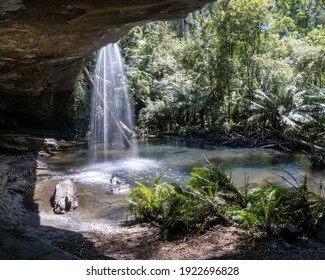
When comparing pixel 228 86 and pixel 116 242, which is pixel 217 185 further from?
pixel 228 86

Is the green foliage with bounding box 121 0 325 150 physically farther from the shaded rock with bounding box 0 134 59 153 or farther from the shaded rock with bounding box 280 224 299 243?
the shaded rock with bounding box 280 224 299 243

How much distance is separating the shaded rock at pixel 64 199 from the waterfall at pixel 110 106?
24.9 ft

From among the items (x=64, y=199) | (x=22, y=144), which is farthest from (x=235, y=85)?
(x=64, y=199)

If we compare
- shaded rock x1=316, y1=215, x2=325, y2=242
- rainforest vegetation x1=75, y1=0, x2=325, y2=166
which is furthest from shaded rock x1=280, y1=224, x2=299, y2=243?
rainforest vegetation x1=75, y1=0, x2=325, y2=166

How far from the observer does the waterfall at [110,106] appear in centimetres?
1673

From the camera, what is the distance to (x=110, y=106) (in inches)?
745

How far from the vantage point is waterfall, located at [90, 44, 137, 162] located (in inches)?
659

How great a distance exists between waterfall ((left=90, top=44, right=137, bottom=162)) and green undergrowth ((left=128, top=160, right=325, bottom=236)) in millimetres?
→ 9325

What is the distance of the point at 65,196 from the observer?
698 cm

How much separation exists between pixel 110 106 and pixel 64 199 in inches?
493

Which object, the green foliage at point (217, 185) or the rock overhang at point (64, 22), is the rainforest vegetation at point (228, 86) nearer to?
the green foliage at point (217, 185)

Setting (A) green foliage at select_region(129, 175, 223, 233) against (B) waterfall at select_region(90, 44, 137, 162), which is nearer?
(A) green foliage at select_region(129, 175, 223, 233)

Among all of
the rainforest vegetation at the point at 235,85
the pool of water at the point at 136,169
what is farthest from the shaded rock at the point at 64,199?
the rainforest vegetation at the point at 235,85
